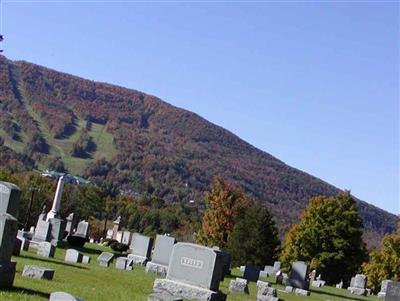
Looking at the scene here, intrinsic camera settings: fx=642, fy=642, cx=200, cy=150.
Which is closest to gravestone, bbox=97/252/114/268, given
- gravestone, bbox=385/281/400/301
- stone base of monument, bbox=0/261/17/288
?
gravestone, bbox=385/281/400/301

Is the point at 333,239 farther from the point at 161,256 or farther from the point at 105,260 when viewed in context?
the point at 105,260

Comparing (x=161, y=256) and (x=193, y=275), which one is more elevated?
(x=193, y=275)

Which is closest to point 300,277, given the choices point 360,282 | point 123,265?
point 360,282

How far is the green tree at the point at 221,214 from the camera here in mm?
53219

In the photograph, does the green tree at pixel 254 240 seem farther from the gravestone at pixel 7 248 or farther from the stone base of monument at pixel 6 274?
the stone base of monument at pixel 6 274

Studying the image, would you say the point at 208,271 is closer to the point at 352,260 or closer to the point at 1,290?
the point at 1,290

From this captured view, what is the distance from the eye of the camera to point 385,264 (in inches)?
2089

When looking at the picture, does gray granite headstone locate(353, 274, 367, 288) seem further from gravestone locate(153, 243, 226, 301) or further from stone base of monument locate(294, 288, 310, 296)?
gravestone locate(153, 243, 226, 301)

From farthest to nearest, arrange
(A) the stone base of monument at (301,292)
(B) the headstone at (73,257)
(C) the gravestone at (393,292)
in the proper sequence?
1. (A) the stone base of monument at (301,292)
2. (B) the headstone at (73,257)
3. (C) the gravestone at (393,292)

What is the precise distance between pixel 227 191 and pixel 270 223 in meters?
8.88

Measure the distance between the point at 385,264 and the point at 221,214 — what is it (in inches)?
557

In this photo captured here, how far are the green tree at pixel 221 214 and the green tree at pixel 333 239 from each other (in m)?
5.67

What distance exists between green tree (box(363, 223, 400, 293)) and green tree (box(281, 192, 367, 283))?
1.28 m

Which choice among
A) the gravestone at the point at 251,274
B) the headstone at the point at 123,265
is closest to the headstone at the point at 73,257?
the headstone at the point at 123,265
